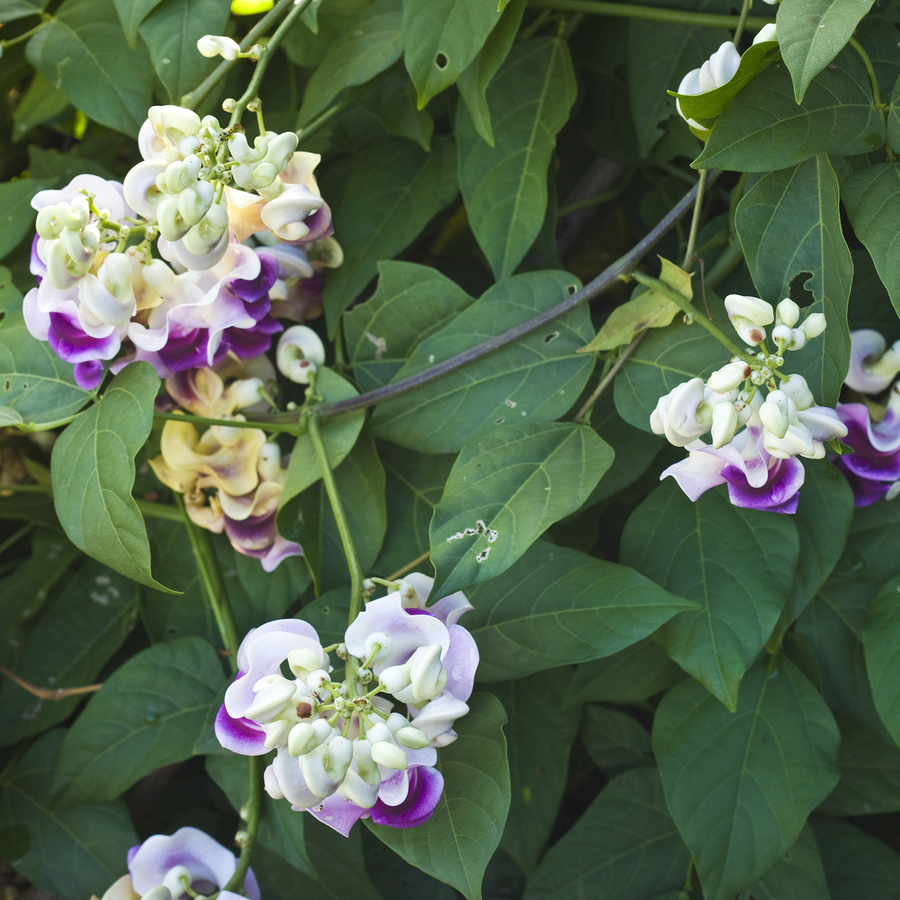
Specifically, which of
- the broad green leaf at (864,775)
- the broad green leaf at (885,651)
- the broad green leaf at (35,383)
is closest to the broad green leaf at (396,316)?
the broad green leaf at (35,383)

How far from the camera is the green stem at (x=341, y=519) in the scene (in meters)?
0.54

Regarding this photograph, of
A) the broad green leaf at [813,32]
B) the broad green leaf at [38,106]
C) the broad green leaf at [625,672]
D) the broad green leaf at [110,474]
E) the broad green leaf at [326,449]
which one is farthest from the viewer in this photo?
the broad green leaf at [38,106]

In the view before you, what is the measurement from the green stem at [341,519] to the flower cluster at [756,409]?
0.23m

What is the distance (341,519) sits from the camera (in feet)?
1.93

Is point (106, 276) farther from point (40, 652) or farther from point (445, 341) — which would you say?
point (40, 652)

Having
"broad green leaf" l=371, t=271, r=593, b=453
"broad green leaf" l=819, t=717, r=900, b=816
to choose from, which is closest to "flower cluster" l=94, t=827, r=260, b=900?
"broad green leaf" l=371, t=271, r=593, b=453

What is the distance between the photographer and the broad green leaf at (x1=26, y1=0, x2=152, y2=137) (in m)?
0.72

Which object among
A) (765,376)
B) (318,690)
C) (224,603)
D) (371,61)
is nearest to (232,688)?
(318,690)

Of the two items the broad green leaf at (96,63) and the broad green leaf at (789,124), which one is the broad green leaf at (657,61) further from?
the broad green leaf at (96,63)

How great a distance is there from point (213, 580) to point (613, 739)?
1.69 ft

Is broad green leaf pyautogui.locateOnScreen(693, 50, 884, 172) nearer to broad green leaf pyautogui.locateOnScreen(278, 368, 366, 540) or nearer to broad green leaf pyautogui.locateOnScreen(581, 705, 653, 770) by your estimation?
broad green leaf pyautogui.locateOnScreen(278, 368, 366, 540)

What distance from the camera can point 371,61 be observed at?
0.67 m

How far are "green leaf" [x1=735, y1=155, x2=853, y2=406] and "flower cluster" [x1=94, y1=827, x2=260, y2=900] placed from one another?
0.59 metres

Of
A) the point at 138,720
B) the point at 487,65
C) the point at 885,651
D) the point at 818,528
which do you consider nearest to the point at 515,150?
the point at 487,65
